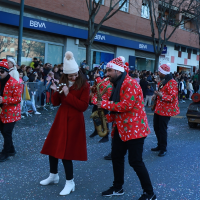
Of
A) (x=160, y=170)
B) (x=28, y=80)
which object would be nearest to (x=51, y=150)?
(x=160, y=170)

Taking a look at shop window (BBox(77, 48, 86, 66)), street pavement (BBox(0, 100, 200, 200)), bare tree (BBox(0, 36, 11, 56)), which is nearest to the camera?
street pavement (BBox(0, 100, 200, 200))

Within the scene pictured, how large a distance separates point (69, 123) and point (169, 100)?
9.84 ft

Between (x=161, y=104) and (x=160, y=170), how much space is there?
1.57 metres

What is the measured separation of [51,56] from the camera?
20688mm

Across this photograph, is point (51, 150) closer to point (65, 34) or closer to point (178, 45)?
point (65, 34)

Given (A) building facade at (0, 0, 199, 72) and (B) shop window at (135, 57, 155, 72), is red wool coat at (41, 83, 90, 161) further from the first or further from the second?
(B) shop window at (135, 57, 155, 72)

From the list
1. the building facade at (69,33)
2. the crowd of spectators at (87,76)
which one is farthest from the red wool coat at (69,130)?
the building facade at (69,33)

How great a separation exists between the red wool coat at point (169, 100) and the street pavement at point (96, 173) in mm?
945

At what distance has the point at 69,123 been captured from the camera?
14.0 feet

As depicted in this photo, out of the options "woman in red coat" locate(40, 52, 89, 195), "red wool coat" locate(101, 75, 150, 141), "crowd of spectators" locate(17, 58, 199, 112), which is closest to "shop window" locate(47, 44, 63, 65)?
"crowd of spectators" locate(17, 58, 199, 112)

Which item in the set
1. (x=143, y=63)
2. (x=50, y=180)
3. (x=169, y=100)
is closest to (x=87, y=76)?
(x=169, y=100)

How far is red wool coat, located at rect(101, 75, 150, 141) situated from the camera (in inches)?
156

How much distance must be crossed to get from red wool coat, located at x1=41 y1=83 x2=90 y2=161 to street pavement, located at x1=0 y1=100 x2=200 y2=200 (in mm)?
593

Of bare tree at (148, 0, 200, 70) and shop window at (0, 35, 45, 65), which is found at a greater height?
bare tree at (148, 0, 200, 70)
